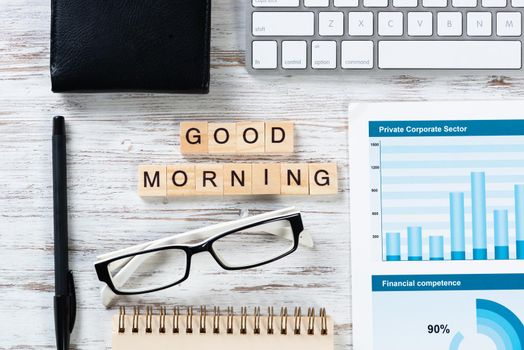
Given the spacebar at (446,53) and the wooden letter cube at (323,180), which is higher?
the spacebar at (446,53)

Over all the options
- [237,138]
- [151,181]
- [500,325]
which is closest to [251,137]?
[237,138]

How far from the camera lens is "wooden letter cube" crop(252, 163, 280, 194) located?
0.63m

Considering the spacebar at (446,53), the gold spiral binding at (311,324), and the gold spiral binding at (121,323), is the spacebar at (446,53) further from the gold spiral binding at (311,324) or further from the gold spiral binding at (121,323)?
the gold spiral binding at (121,323)

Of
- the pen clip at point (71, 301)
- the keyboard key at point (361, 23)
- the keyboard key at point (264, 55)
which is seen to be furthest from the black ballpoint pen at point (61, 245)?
the keyboard key at point (361, 23)

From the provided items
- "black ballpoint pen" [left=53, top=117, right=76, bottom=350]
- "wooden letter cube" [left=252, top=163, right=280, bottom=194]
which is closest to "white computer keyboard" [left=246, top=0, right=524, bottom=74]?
"wooden letter cube" [left=252, top=163, right=280, bottom=194]

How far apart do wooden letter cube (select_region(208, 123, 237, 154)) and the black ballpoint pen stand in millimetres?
155

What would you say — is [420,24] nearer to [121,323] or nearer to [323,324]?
[323,324]

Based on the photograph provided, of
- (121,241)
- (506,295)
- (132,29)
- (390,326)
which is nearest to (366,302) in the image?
(390,326)

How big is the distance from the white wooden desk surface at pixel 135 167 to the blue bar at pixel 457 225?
0.36 ft

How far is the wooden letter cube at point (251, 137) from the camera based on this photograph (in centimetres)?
64

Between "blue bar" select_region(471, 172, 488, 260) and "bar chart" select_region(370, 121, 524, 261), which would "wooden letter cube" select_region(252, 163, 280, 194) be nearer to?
"bar chart" select_region(370, 121, 524, 261)

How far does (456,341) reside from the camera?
0.63m

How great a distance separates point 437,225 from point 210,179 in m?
0.25

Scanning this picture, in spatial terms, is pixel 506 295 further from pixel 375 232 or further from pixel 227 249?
pixel 227 249
